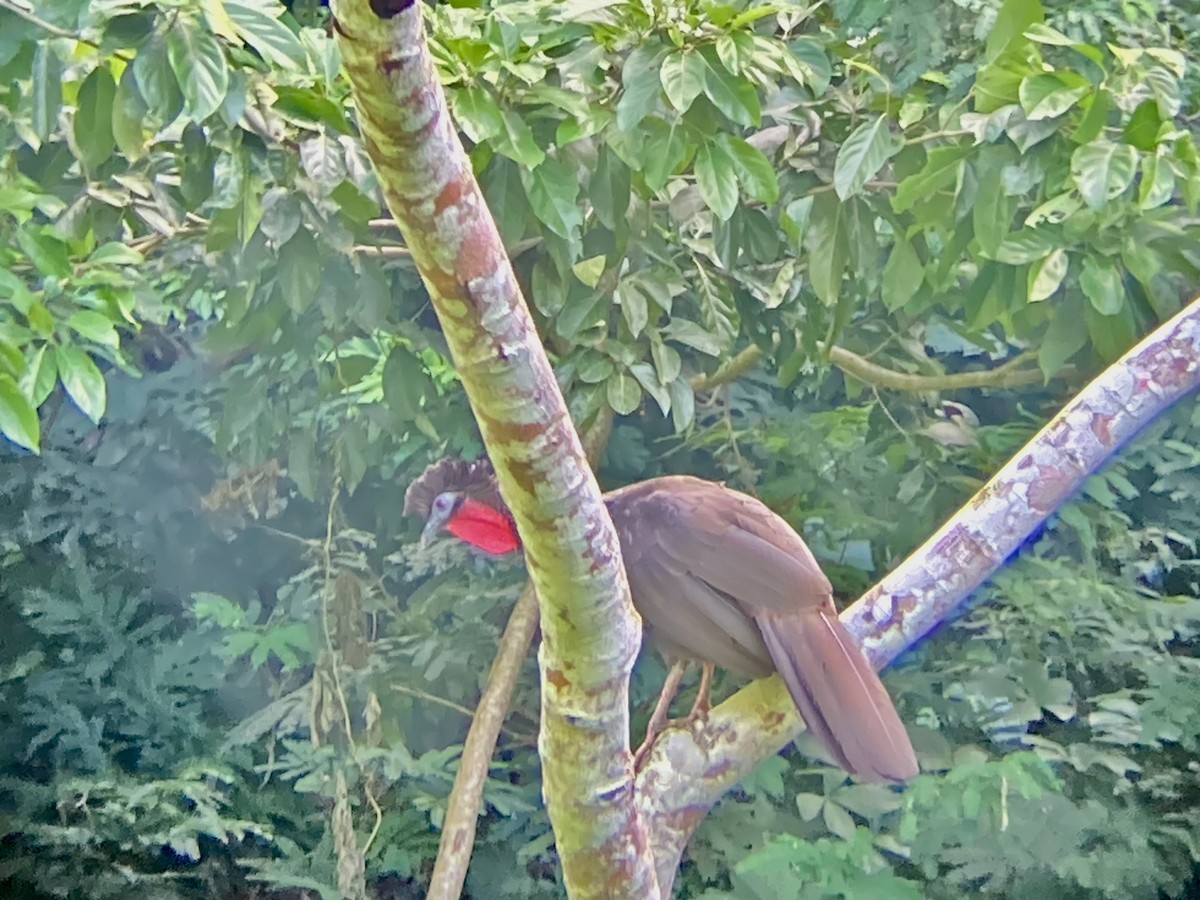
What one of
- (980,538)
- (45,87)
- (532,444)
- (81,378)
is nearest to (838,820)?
(980,538)

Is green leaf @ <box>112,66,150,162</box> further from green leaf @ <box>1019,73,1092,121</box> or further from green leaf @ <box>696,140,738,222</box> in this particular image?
green leaf @ <box>1019,73,1092,121</box>

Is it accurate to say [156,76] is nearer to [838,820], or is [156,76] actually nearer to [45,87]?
[45,87]

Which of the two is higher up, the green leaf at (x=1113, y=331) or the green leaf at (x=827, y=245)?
the green leaf at (x=827, y=245)

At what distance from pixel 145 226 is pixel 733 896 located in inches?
32.1

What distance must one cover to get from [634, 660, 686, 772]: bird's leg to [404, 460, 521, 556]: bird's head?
0.63ft

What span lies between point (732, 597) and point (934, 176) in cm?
38

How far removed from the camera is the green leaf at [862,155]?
92 cm

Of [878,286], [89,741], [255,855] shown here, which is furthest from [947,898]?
[89,741]

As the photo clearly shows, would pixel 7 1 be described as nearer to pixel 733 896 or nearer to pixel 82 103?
pixel 82 103

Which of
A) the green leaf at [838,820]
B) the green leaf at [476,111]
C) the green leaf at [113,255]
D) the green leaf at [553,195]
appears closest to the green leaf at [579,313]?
the green leaf at [553,195]

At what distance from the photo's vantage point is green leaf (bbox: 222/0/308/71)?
686 millimetres

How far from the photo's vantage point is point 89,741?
1.21m

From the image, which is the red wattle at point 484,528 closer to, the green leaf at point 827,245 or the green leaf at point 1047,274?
the green leaf at point 827,245

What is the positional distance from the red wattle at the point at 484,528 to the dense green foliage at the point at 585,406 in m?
0.06
